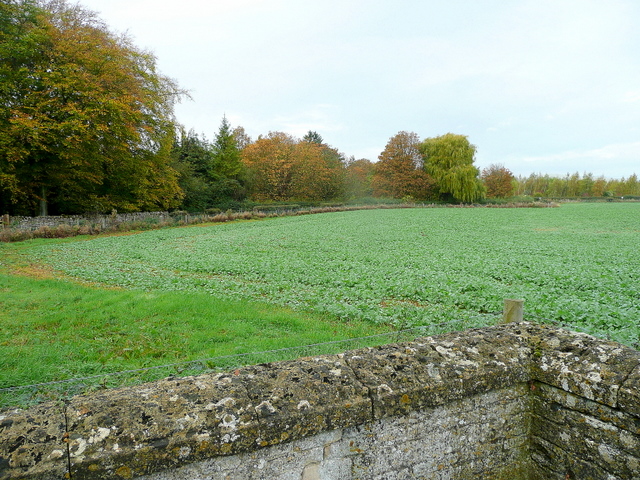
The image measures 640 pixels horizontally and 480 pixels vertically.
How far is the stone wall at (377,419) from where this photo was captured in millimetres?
1869

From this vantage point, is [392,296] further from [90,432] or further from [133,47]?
[133,47]

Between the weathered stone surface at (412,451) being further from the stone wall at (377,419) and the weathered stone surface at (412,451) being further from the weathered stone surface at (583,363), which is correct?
the weathered stone surface at (583,363)

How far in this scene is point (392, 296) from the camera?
30.3ft

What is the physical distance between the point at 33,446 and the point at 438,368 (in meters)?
2.37

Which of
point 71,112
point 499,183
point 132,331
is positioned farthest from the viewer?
point 499,183

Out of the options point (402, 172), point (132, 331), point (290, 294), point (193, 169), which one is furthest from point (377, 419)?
point (402, 172)

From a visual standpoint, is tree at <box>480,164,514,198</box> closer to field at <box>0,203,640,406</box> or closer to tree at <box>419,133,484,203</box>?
tree at <box>419,133,484,203</box>

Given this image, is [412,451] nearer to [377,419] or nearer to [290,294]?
[377,419]

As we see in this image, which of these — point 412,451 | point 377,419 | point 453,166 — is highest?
point 453,166

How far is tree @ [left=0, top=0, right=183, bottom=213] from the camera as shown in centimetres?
2589

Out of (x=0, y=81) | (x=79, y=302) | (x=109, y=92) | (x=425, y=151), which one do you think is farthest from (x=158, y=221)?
(x=425, y=151)

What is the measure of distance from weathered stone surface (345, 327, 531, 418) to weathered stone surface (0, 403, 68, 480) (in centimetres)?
166

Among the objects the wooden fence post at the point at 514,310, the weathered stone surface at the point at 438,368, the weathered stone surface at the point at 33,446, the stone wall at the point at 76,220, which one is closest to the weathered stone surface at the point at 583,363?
the weathered stone surface at the point at 438,368

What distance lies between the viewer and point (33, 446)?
1.74 metres
